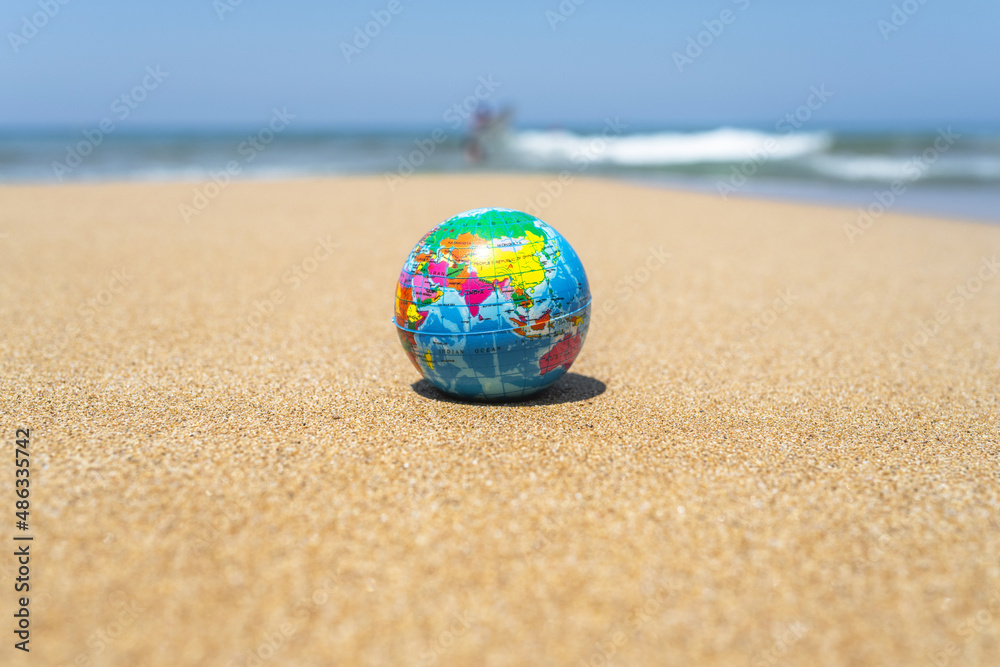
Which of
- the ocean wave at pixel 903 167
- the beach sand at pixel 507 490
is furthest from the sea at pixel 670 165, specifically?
the beach sand at pixel 507 490

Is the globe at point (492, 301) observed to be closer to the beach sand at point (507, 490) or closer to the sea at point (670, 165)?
the beach sand at point (507, 490)

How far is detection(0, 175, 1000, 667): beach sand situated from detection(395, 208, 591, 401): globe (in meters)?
0.34

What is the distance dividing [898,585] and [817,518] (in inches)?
18.8

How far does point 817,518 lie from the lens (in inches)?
128

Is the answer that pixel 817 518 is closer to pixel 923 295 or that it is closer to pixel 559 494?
pixel 559 494

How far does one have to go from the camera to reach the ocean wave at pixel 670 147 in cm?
3431

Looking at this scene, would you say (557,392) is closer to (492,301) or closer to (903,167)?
(492,301)

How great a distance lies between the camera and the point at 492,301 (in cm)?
396

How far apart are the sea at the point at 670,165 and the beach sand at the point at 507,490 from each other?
11.5 meters

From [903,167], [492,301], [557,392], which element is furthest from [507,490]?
[903,167]

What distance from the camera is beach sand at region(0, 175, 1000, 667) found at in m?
2.59

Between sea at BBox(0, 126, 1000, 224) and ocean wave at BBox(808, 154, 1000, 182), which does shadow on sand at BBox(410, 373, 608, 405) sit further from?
ocean wave at BBox(808, 154, 1000, 182)

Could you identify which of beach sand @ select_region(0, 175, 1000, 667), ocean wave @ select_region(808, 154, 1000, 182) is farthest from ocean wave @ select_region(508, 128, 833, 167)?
beach sand @ select_region(0, 175, 1000, 667)

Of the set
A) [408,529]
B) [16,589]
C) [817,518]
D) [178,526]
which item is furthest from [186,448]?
[817,518]
